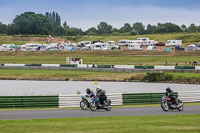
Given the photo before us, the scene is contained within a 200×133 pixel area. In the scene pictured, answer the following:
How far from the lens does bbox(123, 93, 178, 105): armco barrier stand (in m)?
32.9

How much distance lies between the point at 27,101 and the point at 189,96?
12.2 metres

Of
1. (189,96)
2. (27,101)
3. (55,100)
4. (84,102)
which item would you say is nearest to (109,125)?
(84,102)

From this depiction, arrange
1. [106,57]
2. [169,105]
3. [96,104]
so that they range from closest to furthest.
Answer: [169,105] < [96,104] < [106,57]

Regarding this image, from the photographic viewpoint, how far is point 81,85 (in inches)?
2362

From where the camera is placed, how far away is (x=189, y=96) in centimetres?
3409

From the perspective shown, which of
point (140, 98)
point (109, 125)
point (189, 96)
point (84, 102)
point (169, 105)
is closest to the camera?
point (109, 125)

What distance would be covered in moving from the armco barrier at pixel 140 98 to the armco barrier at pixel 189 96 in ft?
5.97

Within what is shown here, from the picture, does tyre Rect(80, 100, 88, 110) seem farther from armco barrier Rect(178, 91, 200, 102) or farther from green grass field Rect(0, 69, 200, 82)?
Answer: green grass field Rect(0, 69, 200, 82)

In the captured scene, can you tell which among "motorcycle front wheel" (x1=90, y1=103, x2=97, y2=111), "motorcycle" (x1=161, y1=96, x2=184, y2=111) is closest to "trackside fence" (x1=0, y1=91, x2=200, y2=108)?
"motorcycle front wheel" (x1=90, y1=103, x2=97, y2=111)

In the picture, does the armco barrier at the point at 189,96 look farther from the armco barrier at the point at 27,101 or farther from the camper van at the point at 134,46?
the camper van at the point at 134,46

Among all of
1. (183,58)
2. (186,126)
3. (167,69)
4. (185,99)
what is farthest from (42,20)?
(186,126)

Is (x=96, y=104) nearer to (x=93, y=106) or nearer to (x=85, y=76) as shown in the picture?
(x=93, y=106)

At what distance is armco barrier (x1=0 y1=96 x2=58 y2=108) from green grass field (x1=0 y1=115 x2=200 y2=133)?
750 centimetres

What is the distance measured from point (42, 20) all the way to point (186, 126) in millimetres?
175305
